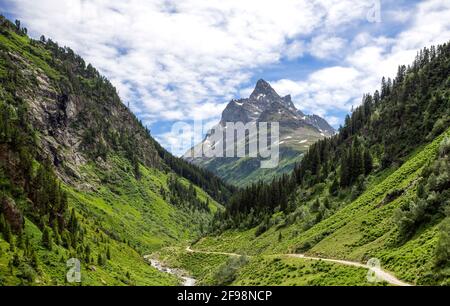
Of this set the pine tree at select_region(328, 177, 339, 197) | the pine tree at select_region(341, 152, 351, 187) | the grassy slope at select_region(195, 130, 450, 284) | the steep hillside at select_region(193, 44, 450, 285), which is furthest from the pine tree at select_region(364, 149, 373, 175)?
the grassy slope at select_region(195, 130, 450, 284)

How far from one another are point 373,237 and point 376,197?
2446 cm

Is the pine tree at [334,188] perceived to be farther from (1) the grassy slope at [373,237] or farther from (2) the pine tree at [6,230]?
(2) the pine tree at [6,230]

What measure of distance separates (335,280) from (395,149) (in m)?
73.5

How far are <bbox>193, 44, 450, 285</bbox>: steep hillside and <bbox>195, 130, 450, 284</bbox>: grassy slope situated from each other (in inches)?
7.8

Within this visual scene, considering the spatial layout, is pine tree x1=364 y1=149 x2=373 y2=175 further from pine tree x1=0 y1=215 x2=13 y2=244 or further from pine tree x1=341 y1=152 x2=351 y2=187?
pine tree x1=0 y1=215 x2=13 y2=244

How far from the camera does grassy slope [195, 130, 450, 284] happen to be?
48.5 m

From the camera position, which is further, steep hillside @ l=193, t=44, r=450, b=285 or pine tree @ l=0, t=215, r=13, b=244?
pine tree @ l=0, t=215, r=13, b=244

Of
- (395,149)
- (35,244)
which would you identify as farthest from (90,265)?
(395,149)

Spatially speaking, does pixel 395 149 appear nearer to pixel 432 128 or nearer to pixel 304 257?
pixel 432 128

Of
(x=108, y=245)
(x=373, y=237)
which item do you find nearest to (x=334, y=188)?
(x=373, y=237)

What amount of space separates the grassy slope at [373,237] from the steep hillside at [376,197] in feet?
Result: 0.65

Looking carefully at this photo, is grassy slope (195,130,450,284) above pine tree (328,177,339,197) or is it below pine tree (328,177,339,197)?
below

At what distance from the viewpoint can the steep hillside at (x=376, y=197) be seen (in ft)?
183

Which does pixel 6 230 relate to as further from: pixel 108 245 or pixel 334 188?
pixel 334 188
